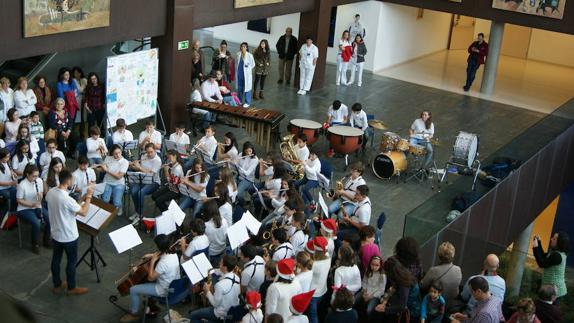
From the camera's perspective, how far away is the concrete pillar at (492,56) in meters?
22.7

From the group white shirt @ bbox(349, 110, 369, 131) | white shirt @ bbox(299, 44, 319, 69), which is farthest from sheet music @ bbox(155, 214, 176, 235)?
white shirt @ bbox(299, 44, 319, 69)

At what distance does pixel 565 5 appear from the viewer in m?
21.3

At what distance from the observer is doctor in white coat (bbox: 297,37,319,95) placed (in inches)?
812

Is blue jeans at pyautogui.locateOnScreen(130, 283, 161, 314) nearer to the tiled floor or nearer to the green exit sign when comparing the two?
the green exit sign

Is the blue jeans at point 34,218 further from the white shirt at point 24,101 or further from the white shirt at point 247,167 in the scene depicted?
the white shirt at point 24,101

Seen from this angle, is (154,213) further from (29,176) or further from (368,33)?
(368,33)

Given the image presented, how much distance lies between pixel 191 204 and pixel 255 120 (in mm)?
4057

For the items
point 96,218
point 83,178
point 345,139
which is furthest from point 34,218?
point 345,139

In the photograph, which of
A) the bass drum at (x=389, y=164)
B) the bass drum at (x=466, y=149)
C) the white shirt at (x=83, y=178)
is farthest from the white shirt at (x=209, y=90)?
the white shirt at (x=83, y=178)

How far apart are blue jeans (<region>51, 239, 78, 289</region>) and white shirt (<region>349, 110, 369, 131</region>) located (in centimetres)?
786

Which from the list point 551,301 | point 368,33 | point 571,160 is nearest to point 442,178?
point 571,160

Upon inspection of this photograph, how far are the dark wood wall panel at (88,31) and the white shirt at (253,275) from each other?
6.44 m

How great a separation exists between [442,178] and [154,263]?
815 cm

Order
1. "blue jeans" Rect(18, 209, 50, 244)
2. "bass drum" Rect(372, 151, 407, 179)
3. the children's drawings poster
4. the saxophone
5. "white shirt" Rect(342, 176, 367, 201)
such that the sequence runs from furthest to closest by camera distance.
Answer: "bass drum" Rect(372, 151, 407, 179), the children's drawings poster, the saxophone, "white shirt" Rect(342, 176, 367, 201), "blue jeans" Rect(18, 209, 50, 244)
